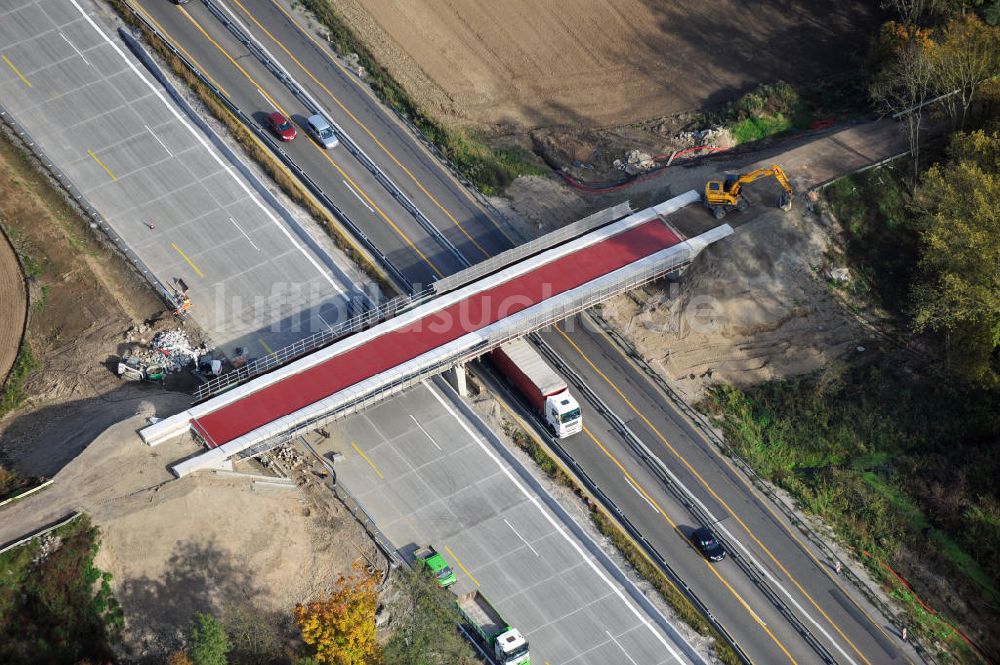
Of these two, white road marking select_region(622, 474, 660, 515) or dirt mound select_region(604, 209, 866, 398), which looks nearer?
white road marking select_region(622, 474, 660, 515)

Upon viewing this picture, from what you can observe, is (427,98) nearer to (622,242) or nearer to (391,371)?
(622,242)

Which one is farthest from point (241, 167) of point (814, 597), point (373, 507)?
point (814, 597)

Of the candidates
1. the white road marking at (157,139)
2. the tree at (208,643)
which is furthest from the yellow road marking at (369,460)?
the white road marking at (157,139)

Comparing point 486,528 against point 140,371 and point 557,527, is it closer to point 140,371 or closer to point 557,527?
point 557,527

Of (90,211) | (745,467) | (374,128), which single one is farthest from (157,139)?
(745,467)

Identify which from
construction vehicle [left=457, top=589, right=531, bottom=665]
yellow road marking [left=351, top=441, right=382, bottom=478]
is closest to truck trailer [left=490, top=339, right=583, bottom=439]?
yellow road marking [left=351, top=441, right=382, bottom=478]

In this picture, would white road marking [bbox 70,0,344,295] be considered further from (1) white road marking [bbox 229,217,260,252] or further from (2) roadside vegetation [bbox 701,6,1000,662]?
(2) roadside vegetation [bbox 701,6,1000,662]
